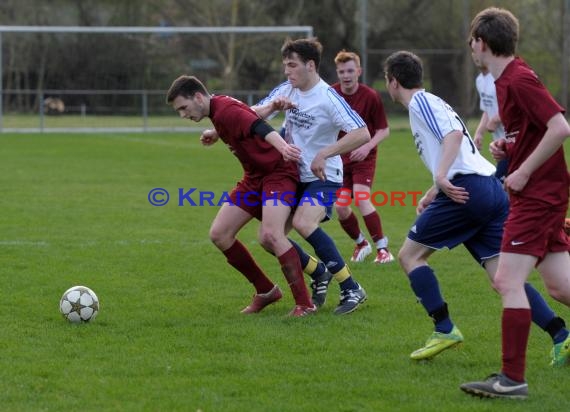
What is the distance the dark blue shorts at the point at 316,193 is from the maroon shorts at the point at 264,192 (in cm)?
9

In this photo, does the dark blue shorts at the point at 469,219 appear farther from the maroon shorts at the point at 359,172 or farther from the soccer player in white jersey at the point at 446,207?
the maroon shorts at the point at 359,172

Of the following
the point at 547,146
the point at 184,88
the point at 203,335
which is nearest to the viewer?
the point at 547,146

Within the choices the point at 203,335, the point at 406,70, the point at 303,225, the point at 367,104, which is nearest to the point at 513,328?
the point at 406,70

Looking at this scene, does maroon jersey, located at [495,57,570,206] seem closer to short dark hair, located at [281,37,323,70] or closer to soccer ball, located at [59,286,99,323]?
short dark hair, located at [281,37,323,70]

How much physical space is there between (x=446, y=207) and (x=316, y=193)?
160 cm

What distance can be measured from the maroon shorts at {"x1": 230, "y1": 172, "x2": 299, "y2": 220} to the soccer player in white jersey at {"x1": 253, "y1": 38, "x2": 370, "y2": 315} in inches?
6.4

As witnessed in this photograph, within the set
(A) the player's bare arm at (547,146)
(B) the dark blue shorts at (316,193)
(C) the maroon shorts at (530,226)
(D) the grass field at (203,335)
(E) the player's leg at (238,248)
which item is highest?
(A) the player's bare arm at (547,146)

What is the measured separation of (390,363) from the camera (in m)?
5.56

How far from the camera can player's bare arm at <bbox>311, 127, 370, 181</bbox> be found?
6754mm

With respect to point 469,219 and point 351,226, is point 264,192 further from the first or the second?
point 351,226

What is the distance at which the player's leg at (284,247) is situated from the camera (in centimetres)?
680

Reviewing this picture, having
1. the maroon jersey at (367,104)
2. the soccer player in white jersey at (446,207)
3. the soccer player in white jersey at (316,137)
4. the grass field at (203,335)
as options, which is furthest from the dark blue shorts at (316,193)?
the maroon jersey at (367,104)

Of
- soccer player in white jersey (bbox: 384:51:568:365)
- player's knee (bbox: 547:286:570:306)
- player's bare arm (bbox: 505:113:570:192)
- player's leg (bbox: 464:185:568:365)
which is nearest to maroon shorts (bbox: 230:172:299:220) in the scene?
soccer player in white jersey (bbox: 384:51:568:365)

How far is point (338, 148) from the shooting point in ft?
22.3
